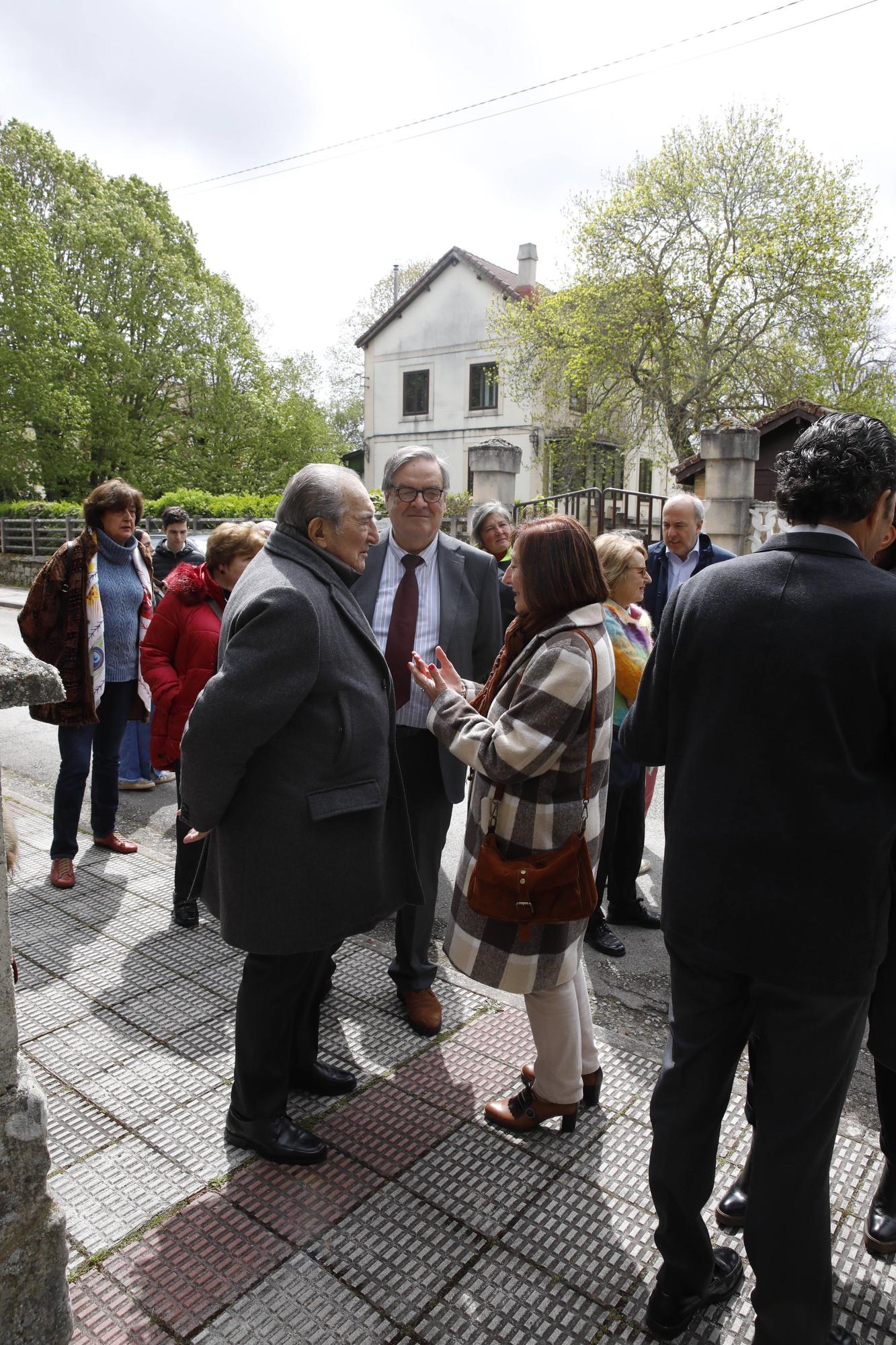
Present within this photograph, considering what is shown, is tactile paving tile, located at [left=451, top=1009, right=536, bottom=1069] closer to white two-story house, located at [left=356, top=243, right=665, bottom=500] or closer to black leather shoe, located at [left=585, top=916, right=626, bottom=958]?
black leather shoe, located at [left=585, top=916, right=626, bottom=958]

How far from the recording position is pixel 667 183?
22625 mm

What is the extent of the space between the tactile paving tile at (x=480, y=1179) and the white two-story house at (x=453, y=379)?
93.4 ft

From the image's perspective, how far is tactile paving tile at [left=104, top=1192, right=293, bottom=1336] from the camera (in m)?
2.13

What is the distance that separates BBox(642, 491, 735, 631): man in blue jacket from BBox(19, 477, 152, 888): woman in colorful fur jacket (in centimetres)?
304

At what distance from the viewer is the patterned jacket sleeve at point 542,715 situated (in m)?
2.40

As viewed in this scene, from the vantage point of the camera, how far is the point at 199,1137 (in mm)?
2750

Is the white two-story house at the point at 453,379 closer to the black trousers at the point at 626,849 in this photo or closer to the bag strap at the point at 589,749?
the black trousers at the point at 626,849

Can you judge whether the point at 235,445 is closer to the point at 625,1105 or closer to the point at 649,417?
the point at 649,417

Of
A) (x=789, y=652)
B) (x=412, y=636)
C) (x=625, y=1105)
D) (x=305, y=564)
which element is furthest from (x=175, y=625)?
(x=789, y=652)

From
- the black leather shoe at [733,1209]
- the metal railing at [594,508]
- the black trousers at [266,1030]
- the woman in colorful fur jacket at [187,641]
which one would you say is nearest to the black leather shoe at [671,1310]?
the black leather shoe at [733,1209]

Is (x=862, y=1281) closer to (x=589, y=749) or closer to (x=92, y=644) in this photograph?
(x=589, y=749)

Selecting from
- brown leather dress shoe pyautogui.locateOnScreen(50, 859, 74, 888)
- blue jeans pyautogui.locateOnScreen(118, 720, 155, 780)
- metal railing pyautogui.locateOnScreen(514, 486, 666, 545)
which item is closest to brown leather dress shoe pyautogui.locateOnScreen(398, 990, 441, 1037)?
brown leather dress shoe pyautogui.locateOnScreen(50, 859, 74, 888)

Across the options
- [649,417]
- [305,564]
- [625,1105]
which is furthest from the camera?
[649,417]

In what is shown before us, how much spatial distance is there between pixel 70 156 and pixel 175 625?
Answer: 107ft
